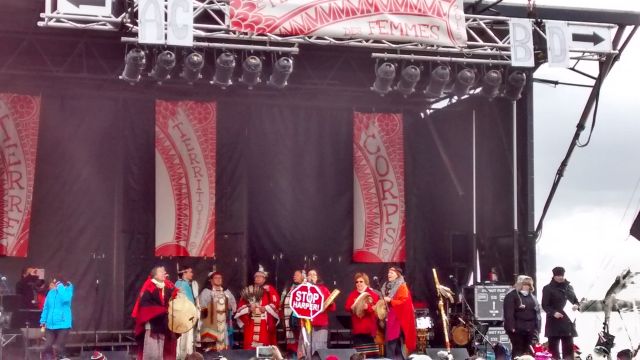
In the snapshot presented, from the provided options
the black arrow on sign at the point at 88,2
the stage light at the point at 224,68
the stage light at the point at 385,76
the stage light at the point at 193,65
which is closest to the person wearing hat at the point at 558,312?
the stage light at the point at 385,76

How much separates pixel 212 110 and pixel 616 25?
7447 mm

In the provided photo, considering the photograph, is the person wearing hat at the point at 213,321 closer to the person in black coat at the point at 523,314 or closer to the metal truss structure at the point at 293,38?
the metal truss structure at the point at 293,38

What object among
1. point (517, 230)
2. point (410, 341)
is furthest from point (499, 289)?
point (410, 341)

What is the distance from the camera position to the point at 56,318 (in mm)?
15445

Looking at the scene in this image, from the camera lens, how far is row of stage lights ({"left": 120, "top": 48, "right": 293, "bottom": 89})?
1600cm

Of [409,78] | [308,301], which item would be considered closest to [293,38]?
[409,78]

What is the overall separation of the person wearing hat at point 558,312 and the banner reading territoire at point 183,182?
22.1 ft

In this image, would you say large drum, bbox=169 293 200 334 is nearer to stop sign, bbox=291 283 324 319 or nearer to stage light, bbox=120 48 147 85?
stop sign, bbox=291 283 324 319

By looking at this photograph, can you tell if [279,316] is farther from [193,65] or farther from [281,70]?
[193,65]

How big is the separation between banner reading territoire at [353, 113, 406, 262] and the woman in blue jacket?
6.27 m

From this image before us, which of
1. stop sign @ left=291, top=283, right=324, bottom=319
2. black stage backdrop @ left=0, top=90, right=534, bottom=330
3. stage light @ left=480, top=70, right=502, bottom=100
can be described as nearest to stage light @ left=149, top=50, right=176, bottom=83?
black stage backdrop @ left=0, top=90, right=534, bottom=330

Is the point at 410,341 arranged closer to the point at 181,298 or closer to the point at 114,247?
the point at 181,298

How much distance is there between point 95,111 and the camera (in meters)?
19.5

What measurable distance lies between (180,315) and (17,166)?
5433mm
